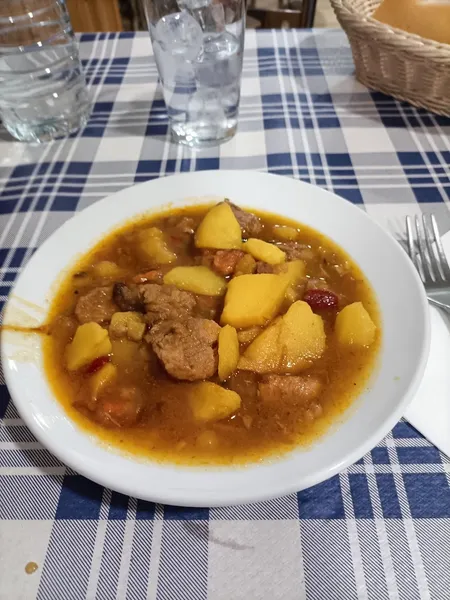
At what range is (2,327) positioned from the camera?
55.1 inches

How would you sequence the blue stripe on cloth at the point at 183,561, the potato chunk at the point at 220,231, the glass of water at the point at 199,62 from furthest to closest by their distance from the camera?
the glass of water at the point at 199,62 → the potato chunk at the point at 220,231 → the blue stripe on cloth at the point at 183,561

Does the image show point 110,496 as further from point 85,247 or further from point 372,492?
point 85,247

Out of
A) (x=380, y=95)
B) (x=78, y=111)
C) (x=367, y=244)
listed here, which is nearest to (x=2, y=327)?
(x=367, y=244)

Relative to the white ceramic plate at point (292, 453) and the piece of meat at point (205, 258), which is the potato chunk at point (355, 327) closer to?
the white ceramic plate at point (292, 453)

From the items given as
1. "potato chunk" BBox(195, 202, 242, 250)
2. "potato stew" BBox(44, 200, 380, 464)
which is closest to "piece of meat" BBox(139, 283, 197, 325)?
"potato stew" BBox(44, 200, 380, 464)

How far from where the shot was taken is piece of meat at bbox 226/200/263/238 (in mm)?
1809

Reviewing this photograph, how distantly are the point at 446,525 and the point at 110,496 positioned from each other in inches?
34.4

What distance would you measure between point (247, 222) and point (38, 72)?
1711 millimetres

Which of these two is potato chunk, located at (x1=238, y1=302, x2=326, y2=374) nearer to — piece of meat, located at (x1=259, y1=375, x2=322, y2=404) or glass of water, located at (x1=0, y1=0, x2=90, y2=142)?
piece of meat, located at (x1=259, y1=375, x2=322, y2=404)

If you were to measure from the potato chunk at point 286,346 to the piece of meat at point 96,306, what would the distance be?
1.60 ft

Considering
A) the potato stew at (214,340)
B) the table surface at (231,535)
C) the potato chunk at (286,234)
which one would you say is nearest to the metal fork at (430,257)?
the table surface at (231,535)

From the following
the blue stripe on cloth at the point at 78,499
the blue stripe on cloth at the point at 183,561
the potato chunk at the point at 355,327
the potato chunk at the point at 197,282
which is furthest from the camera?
the potato chunk at the point at 197,282

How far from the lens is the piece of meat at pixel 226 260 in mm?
1696

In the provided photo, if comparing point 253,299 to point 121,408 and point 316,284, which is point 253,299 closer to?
point 316,284
